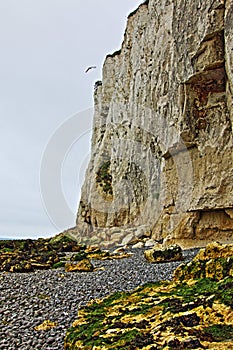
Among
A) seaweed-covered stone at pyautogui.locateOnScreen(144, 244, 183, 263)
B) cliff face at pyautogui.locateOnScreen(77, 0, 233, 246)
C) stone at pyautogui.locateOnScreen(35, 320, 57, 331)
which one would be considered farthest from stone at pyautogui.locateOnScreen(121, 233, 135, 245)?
stone at pyautogui.locateOnScreen(35, 320, 57, 331)

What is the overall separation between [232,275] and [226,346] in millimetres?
2480

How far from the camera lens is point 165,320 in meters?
4.38

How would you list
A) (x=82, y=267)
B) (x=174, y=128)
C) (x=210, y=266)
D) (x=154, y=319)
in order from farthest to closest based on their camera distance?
(x=174, y=128)
(x=82, y=267)
(x=210, y=266)
(x=154, y=319)

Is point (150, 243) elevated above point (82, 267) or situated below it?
above

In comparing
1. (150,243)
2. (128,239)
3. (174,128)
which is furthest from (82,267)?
(128,239)

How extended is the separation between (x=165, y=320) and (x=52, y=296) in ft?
15.7

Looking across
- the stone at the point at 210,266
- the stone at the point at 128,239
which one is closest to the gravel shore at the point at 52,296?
the stone at the point at 210,266

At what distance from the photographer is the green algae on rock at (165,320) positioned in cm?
369

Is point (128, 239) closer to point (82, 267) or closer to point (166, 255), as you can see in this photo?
point (166, 255)

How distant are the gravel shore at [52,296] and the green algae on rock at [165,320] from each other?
0.64m

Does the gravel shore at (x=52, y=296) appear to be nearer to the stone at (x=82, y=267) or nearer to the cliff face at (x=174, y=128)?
the stone at (x=82, y=267)

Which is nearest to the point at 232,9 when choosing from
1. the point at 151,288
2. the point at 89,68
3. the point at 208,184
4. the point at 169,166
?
the point at 208,184

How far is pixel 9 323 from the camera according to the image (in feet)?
22.3

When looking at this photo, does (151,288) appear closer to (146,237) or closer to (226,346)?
(226,346)
